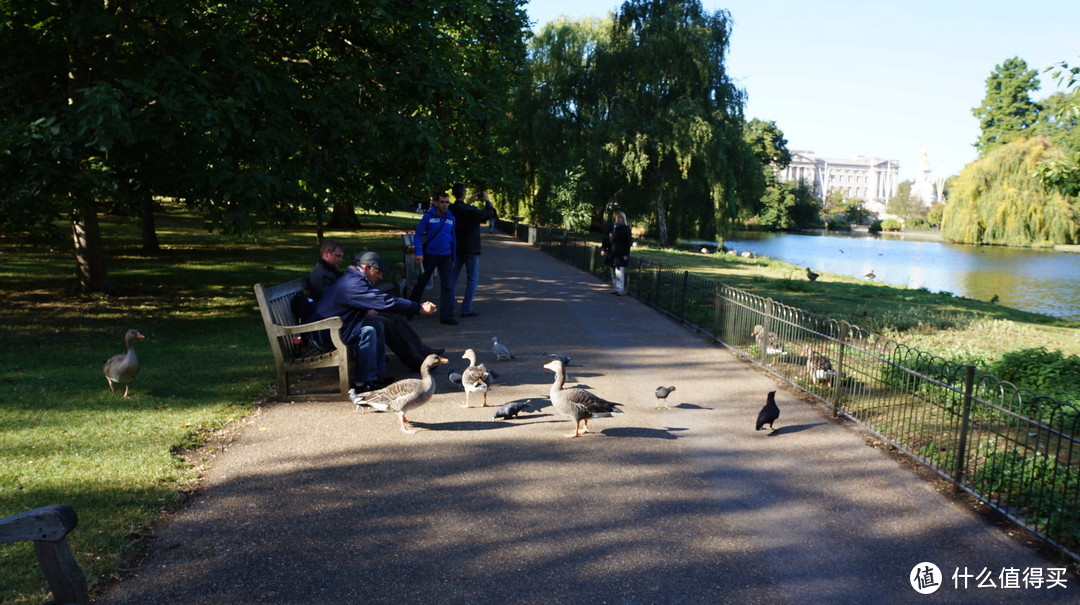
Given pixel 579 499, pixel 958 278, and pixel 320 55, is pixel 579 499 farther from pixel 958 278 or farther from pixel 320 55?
pixel 958 278

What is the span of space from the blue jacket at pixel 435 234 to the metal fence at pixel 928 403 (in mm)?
4213

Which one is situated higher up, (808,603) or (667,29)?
(667,29)

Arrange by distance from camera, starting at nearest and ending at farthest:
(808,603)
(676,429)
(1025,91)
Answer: (808,603) < (676,429) < (1025,91)

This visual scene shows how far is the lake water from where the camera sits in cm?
2583

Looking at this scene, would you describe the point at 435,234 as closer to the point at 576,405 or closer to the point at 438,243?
the point at 438,243

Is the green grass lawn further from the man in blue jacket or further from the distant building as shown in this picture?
the distant building

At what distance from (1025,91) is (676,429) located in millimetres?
85672

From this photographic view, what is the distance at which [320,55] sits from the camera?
13336mm

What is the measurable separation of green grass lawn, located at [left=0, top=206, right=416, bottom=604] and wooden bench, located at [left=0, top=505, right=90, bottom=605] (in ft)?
2.43

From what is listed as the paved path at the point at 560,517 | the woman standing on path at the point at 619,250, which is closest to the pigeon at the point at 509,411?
the paved path at the point at 560,517

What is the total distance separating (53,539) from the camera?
2969 mm

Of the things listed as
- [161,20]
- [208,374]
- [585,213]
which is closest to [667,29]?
[585,213]

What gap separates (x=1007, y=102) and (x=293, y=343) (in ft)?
283

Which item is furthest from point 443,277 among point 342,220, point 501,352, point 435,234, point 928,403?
point 342,220
